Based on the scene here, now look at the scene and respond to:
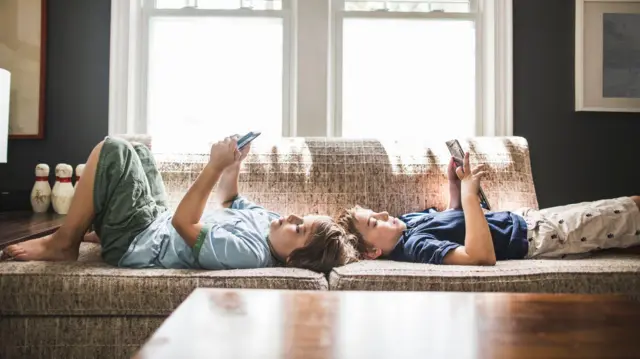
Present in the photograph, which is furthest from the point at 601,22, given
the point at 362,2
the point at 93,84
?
the point at 93,84

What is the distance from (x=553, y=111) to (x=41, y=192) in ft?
8.63

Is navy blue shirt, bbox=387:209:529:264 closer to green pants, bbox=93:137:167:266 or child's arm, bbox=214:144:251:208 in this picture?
child's arm, bbox=214:144:251:208

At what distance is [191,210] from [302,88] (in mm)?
1347

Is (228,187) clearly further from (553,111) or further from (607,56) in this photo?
(607,56)

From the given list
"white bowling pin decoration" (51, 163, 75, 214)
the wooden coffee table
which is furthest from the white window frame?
the wooden coffee table

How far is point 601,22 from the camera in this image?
113 inches

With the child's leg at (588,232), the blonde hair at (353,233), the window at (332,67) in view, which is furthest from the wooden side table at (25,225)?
the child's leg at (588,232)

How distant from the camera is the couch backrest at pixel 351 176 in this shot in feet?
7.19

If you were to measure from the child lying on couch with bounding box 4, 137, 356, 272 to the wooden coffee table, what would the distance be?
0.53 metres

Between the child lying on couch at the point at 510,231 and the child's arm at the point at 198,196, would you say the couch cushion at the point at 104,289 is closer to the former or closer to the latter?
the child's arm at the point at 198,196

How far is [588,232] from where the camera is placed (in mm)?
1932

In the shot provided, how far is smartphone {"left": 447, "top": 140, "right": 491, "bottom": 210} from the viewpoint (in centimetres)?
211

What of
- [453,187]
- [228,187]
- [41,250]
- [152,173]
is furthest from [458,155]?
[41,250]

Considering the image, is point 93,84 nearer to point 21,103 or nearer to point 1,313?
point 21,103
